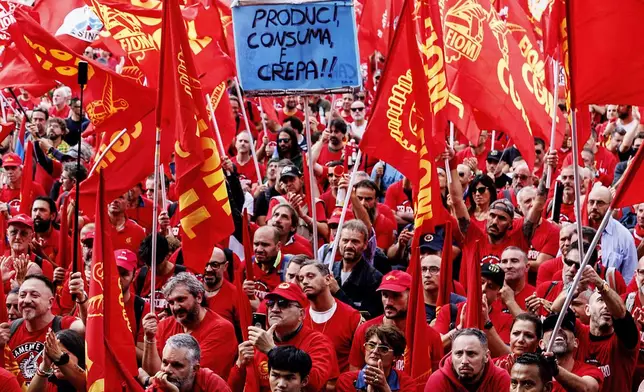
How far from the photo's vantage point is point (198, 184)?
10336 mm

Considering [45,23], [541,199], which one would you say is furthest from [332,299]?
[45,23]

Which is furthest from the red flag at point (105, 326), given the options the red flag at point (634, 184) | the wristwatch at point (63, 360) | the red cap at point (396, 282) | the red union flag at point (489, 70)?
the red union flag at point (489, 70)

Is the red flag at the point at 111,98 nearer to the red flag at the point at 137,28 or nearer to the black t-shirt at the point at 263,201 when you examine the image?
the red flag at the point at 137,28

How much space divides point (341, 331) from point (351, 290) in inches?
46.6

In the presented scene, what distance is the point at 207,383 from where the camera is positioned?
9.14m

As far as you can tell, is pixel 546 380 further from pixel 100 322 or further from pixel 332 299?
pixel 100 322

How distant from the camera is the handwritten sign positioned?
37.6ft

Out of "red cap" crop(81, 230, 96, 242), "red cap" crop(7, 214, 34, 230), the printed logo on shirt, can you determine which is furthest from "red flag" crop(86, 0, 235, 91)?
the printed logo on shirt

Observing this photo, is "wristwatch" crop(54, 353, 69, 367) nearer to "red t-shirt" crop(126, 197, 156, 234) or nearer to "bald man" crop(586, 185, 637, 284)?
"bald man" crop(586, 185, 637, 284)

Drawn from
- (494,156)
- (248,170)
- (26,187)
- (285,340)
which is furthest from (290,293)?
(248,170)

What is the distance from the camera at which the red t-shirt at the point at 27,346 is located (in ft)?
32.9

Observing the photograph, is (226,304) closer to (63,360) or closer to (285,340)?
(285,340)

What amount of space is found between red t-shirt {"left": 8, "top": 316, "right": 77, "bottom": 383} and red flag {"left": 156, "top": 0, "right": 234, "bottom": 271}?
1046mm

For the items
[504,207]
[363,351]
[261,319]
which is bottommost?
[363,351]
